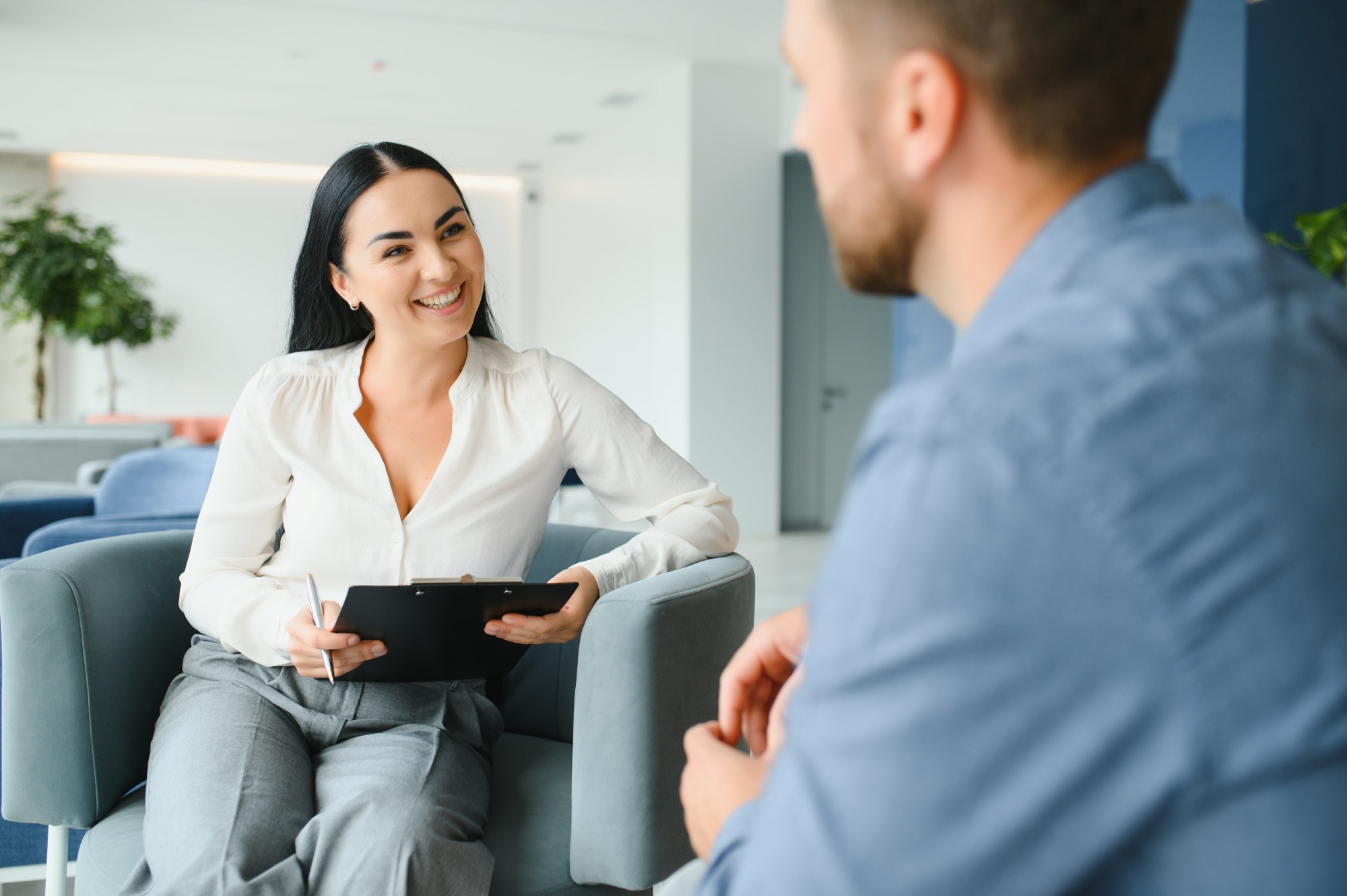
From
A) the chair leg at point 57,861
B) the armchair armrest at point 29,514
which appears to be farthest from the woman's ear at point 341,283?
the armchair armrest at point 29,514

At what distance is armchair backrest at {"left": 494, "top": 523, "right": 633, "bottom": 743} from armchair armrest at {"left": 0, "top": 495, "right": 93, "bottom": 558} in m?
2.44

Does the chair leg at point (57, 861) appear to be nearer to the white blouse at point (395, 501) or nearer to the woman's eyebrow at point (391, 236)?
the white blouse at point (395, 501)

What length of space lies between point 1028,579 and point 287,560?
4.71 feet

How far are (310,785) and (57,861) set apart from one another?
17.7 inches

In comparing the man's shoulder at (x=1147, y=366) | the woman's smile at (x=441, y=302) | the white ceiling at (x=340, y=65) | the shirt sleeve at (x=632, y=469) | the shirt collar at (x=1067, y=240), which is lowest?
the shirt sleeve at (x=632, y=469)

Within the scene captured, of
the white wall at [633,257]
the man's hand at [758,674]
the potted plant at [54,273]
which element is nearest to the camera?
the man's hand at [758,674]

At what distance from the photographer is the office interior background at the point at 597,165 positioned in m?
4.15

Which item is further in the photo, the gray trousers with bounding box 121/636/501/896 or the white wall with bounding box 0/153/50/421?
the white wall with bounding box 0/153/50/421

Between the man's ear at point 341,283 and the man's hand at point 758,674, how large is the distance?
1120 mm

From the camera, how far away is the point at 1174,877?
0.52 m

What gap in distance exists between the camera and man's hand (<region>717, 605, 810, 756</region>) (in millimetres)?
942

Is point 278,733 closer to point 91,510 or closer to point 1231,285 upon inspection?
point 1231,285

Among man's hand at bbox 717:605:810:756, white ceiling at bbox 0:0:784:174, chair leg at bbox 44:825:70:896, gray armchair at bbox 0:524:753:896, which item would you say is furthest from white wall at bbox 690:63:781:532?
man's hand at bbox 717:605:810:756

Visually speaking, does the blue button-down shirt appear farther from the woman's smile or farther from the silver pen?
the woman's smile
